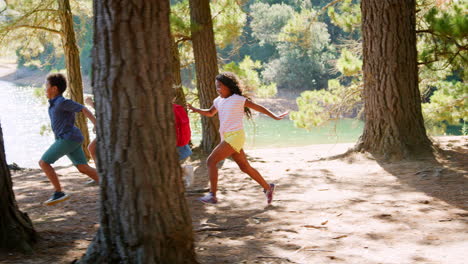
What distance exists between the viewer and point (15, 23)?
36.7 feet

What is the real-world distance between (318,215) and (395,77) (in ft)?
11.9

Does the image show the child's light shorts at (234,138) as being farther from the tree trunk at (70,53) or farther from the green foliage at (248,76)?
the tree trunk at (70,53)

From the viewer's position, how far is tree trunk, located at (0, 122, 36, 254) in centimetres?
359

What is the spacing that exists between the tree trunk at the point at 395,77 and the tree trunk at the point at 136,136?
554cm

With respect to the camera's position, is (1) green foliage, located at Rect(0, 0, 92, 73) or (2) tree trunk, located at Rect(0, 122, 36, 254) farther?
(1) green foliage, located at Rect(0, 0, 92, 73)

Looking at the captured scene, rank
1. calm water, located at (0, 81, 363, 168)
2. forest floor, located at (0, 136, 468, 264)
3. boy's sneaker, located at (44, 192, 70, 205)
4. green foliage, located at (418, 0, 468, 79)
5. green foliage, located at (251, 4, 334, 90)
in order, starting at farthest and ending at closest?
green foliage, located at (251, 4, 334, 90), calm water, located at (0, 81, 363, 168), green foliage, located at (418, 0, 468, 79), boy's sneaker, located at (44, 192, 70, 205), forest floor, located at (0, 136, 468, 264)

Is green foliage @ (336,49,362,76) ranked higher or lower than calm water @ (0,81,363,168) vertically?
higher

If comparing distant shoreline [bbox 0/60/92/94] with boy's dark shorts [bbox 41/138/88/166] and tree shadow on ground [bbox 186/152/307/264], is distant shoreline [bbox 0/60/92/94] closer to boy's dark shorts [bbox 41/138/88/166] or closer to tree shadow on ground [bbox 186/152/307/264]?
tree shadow on ground [bbox 186/152/307/264]

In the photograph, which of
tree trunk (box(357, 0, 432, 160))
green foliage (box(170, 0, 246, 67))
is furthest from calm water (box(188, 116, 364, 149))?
tree trunk (box(357, 0, 432, 160))

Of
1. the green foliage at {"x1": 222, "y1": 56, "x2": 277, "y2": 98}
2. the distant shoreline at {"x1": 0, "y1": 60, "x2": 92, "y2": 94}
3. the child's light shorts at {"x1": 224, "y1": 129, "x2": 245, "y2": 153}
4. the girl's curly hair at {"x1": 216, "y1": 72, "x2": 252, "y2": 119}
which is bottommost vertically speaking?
the child's light shorts at {"x1": 224, "y1": 129, "x2": 245, "y2": 153}

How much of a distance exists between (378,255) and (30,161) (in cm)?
1815

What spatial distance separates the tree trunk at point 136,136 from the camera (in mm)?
2906

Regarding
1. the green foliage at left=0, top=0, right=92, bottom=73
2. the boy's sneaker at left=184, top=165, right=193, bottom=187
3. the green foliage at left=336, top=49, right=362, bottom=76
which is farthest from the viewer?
the green foliage at left=0, top=0, right=92, bottom=73

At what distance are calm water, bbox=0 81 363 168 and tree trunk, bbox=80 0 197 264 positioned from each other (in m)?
14.4
